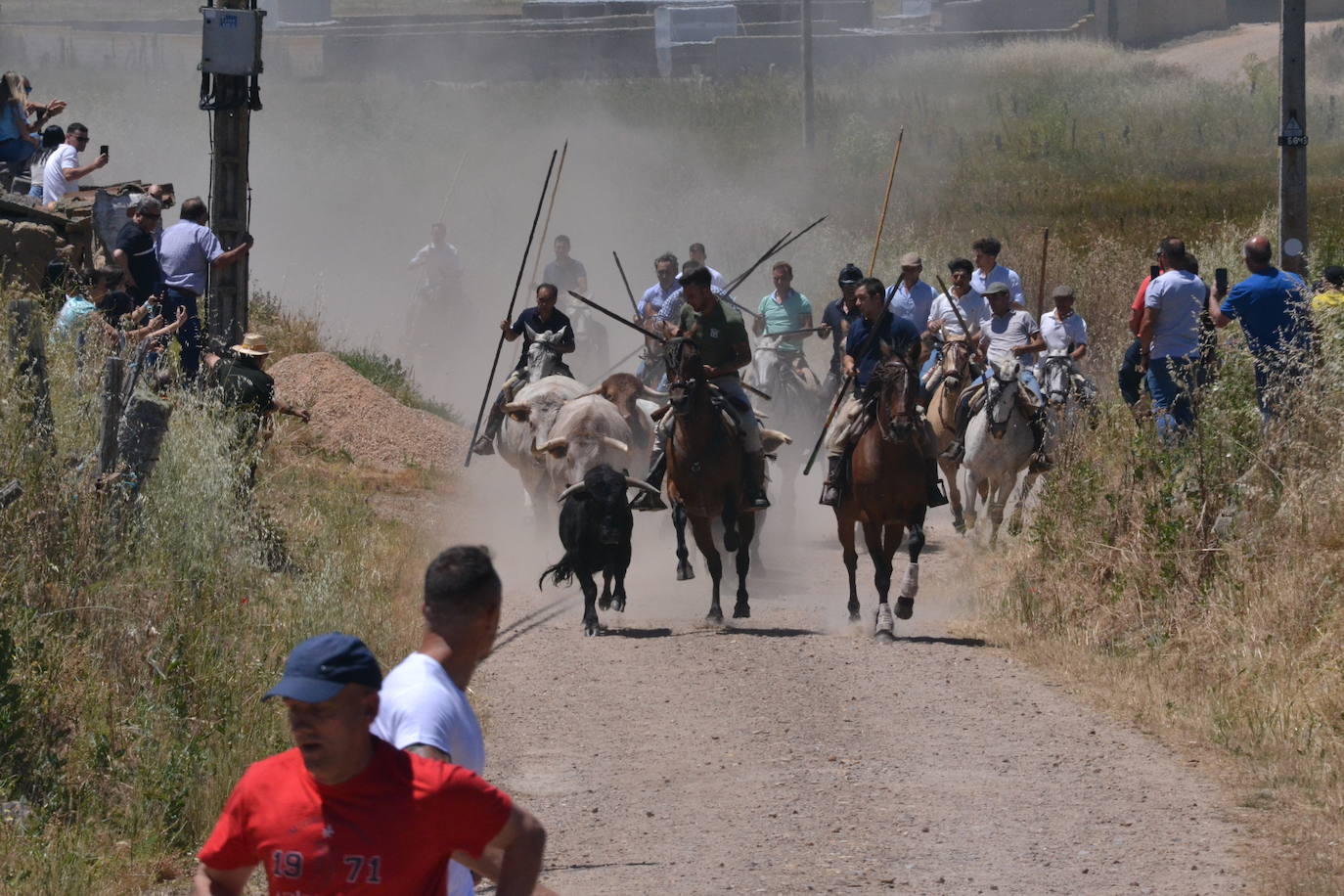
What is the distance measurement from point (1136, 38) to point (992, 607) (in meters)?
61.5

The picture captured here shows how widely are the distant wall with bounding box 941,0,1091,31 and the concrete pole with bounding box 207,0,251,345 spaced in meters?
60.2

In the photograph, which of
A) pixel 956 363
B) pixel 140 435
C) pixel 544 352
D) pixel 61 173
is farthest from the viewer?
pixel 61 173

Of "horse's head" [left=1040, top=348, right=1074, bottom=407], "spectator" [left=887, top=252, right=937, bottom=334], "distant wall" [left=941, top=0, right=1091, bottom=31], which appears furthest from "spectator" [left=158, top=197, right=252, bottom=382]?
"distant wall" [left=941, top=0, right=1091, bottom=31]

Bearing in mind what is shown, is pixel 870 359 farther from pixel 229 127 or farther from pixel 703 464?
pixel 229 127

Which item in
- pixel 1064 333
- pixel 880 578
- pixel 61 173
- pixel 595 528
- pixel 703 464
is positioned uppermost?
pixel 61 173

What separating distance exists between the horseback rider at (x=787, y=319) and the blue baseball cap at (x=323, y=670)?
1513 cm

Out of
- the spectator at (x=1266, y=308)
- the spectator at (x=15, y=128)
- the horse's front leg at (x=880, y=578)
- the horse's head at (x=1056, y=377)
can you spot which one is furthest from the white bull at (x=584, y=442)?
the spectator at (x=15, y=128)

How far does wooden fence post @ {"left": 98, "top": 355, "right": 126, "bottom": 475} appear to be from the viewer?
957cm

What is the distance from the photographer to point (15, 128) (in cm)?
1838

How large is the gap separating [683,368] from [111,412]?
4.65 meters

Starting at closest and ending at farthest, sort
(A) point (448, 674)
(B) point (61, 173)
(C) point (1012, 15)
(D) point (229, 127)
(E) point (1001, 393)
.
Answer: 1. (A) point (448, 674)
2. (D) point (229, 127)
3. (E) point (1001, 393)
4. (B) point (61, 173)
5. (C) point (1012, 15)

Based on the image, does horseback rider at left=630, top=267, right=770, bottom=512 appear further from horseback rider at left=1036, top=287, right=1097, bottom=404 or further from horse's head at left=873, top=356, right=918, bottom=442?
horseback rider at left=1036, top=287, right=1097, bottom=404

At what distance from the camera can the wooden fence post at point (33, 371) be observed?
30.6 ft

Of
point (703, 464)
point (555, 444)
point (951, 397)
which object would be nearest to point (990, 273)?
point (951, 397)
